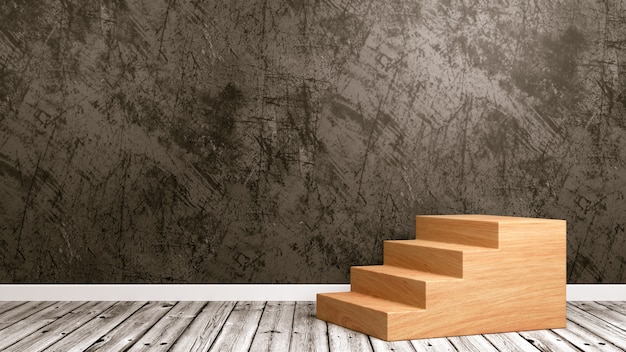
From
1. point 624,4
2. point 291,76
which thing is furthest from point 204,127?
point 624,4

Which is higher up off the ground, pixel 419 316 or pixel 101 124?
pixel 101 124

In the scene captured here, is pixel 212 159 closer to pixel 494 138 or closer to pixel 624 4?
pixel 494 138

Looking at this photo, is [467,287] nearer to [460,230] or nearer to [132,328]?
[460,230]

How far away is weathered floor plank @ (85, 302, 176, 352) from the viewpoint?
2676mm

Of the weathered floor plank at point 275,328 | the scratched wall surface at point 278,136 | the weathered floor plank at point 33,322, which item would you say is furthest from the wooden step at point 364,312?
the weathered floor plank at point 33,322

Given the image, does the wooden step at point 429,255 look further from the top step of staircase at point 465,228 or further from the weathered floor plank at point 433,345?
the weathered floor plank at point 433,345

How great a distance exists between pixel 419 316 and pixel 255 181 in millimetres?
1203

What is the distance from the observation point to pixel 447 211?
3.80m

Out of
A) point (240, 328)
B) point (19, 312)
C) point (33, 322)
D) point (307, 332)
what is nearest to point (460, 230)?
point (307, 332)

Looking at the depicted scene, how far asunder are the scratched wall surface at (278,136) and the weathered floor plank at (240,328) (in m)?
0.24

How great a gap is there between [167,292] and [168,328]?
70 cm

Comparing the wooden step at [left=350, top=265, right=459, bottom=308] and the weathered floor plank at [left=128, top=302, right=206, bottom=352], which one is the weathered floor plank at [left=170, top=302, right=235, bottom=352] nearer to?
the weathered floor plank at [left=128, top=302, right=206, bottom=352]

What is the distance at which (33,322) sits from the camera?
10.2ft

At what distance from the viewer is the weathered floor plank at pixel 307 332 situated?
2680mm
